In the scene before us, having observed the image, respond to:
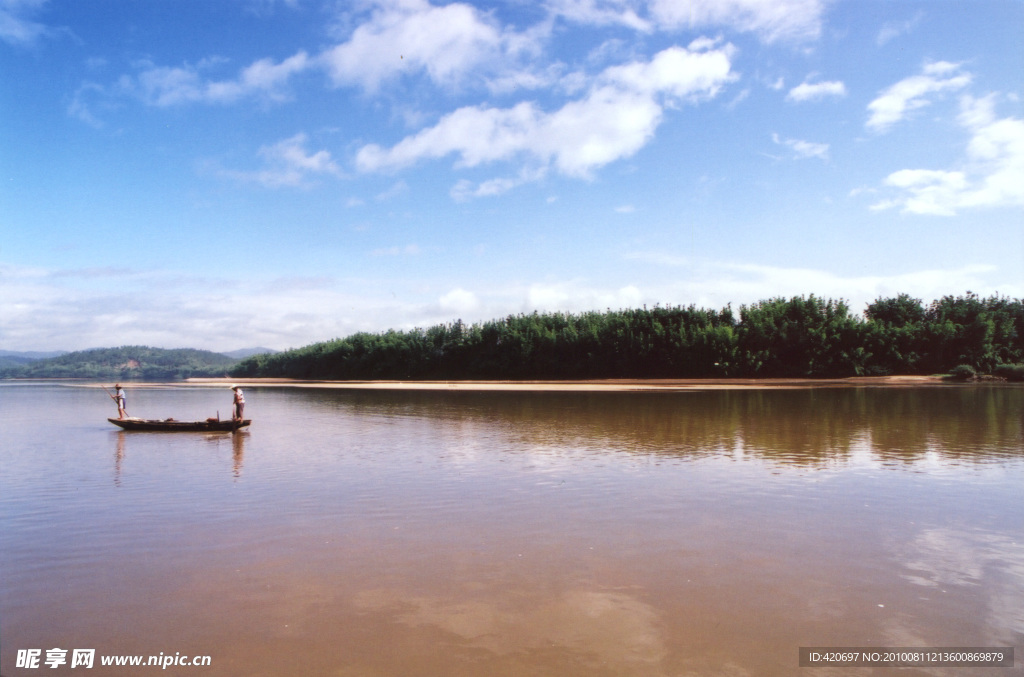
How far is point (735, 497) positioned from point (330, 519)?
24.5ft

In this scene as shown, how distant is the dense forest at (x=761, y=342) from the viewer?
62.8 m

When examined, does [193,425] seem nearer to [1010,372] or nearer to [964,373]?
[964,373]

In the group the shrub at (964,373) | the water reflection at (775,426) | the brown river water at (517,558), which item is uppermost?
the shrub at (964,373)

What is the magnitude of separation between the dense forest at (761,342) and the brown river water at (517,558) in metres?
48.2

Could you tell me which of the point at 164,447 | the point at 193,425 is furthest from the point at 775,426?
the point at 193,425

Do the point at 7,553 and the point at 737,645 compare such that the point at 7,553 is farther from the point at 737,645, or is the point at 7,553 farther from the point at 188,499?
the point at 737,645

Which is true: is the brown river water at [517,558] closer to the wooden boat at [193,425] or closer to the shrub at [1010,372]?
the wooden boat at [193,425]

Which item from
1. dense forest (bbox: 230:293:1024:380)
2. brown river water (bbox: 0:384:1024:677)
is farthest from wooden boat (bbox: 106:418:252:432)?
dense forest (bbox: 230:293:1024:380)

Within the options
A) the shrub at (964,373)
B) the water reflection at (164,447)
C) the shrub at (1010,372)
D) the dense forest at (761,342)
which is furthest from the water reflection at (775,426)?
the dense forest at (761,342)

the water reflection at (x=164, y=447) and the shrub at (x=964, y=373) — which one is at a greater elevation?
the shrub at (x=964, y=373)

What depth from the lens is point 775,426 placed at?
23.8 meters

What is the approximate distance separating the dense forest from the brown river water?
4825 cm

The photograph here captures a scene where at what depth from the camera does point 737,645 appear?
19.4 ft

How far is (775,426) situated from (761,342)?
149 feet
